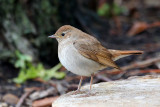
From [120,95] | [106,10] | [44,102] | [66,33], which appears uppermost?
[106,10]

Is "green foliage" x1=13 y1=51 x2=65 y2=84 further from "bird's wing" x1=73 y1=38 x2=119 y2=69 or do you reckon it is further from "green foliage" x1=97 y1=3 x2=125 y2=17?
"green foliage" x1=97 y1=3 x2=125 y2=17

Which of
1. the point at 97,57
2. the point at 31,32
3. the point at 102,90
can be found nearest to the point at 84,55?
the point at 97,57

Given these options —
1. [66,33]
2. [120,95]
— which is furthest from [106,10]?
[120,95]

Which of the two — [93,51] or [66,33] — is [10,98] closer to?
[66,33]

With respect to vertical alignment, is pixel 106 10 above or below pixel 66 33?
above

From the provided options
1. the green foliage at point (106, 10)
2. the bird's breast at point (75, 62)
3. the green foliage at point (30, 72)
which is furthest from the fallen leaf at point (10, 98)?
the green foliage at point (106, 10)

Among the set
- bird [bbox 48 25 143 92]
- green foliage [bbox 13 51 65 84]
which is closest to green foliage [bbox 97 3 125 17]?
green foliage [bbox 13 51 65 84]
